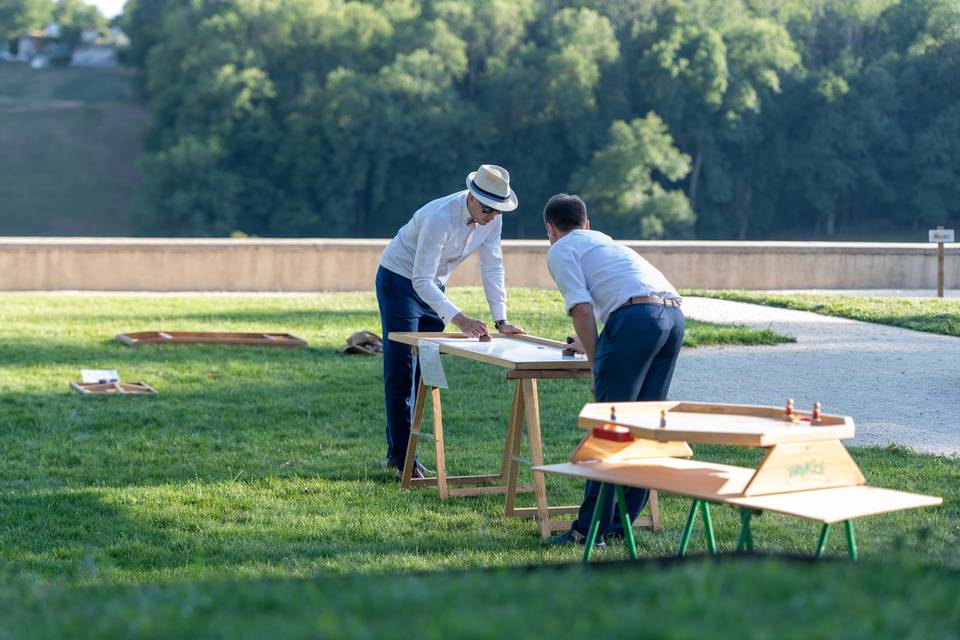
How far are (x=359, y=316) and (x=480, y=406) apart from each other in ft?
21.0

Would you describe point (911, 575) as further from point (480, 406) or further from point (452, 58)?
point (452, 58)

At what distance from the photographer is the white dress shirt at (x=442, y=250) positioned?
7125mm

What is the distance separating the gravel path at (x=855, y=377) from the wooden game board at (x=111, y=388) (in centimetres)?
439

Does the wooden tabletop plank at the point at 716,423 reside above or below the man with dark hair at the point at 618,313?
below

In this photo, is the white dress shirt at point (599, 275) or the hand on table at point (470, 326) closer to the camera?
the white dress shirt at point (599, 275)

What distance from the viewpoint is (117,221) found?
238 feet

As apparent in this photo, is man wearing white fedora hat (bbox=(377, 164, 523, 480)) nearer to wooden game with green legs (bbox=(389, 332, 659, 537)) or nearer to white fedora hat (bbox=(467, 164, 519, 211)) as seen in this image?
white fedora hat (bbox=(467, 164, 519, 211))

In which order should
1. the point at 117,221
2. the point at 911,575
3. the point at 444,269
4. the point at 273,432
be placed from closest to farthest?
the point at 911,575 → the point at 444,269 → the point at 273,432 → the point at 117,221

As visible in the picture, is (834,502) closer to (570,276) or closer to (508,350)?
(570,276)

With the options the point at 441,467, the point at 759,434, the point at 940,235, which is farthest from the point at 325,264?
the point at 759,434

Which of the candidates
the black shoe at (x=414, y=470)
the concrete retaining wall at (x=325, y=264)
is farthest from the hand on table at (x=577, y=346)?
the concrete retaining wall at (x=325, y=264)

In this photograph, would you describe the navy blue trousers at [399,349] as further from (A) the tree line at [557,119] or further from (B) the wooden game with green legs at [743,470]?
(A) the tree line at [557,119]

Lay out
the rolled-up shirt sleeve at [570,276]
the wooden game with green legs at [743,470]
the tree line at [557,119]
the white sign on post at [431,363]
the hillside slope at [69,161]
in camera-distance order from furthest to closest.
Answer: the hillside slope at [69,161], the tree line at [557,119], the white sign on post at [431,363], the rolled-up shirt sleeve at [570,276], the wooden game with green legs at [743,470]

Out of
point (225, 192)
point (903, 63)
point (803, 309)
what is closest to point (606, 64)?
point (903, 63)
